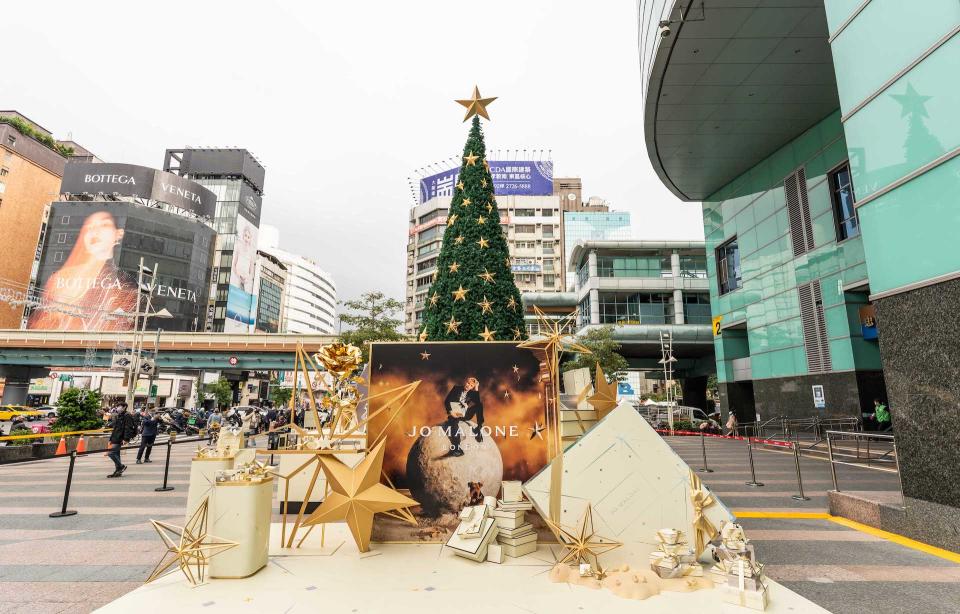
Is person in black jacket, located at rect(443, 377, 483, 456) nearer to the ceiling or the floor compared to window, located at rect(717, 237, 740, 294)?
nearer to the floor

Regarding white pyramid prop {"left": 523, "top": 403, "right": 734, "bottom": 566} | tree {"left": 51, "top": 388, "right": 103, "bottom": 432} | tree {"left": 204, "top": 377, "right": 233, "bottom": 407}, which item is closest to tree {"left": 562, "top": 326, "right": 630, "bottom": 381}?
tree {"left": 51, "top": 388, "right": 103, "bottom": 432}

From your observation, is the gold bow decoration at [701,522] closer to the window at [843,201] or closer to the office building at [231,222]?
the window at [843,201]

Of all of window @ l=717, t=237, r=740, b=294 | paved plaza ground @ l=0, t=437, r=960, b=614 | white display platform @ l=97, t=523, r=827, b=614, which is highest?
window @ l=717, t=237, r=740, b=294

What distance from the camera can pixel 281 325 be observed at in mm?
115250

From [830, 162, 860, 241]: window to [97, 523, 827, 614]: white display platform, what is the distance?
2009 centimetres

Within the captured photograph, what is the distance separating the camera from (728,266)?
89.5 ft

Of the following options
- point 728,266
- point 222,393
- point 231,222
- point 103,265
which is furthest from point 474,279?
point 231,222

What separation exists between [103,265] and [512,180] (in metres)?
58.8

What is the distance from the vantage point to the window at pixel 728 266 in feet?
86.9

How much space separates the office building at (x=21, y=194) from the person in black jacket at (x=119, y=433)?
65.6 metres

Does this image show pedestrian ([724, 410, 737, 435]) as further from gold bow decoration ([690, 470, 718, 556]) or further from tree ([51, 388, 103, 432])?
tree ([51, 388, 103, 432])

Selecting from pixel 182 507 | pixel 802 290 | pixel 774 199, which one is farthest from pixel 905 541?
pixel 774 199

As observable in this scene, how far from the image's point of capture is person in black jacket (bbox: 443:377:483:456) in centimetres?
497

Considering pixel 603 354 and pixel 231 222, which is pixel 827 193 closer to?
pixel 603 354
